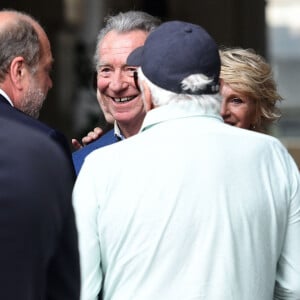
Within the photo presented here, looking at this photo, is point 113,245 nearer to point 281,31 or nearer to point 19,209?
point 19,209

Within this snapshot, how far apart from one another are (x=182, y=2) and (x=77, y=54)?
8.75 feet

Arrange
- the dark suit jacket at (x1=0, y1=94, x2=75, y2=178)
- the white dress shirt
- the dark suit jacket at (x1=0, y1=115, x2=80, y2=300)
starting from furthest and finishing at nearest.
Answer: the white dress shirt → the dark suit jacket at (x1=0, y1=94, x2=75, y2=178) → the dark suit jacket at (x1=0, y1=115, x2=80, y2=300)

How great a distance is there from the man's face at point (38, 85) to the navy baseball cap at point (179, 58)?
19.3 inches

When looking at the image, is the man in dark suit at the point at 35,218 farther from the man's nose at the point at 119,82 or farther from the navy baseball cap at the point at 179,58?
the man's nose at the point at 119,82

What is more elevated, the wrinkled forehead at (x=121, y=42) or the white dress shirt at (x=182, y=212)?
the wrinkled forehead at (x=121, y=42)

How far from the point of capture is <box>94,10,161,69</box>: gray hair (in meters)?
4.75

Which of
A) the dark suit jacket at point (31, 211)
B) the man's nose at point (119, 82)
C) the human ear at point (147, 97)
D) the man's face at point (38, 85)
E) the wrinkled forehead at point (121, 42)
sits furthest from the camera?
the wrinkled forehead at point (121, 42)

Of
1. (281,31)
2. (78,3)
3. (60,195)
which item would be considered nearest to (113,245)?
(60,195)

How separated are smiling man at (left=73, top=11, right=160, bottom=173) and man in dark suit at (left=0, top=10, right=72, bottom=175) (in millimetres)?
708

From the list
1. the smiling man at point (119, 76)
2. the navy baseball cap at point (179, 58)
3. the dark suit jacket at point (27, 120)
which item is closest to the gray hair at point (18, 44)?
the dark suit jacket at point (27, 120)

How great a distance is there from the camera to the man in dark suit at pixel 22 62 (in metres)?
3.55

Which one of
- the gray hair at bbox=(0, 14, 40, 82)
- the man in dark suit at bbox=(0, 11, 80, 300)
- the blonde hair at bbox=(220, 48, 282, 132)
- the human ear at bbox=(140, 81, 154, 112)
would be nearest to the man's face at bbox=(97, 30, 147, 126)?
the blonde hair at bbox=(220, 48, 282, 132)

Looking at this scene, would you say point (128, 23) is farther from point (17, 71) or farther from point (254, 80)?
point (17, 71)

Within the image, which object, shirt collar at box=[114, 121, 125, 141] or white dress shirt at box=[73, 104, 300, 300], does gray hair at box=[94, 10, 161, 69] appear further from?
white dress shirt at box=[73, 104, 300, 300]
